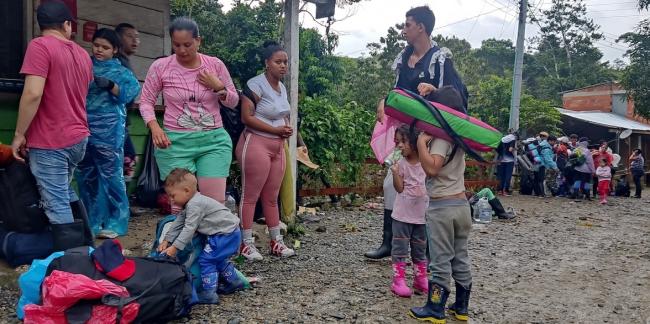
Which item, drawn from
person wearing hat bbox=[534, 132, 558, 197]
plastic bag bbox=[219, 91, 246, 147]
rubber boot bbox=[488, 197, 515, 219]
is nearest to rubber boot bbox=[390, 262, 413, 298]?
plastic bag bbox=[219, 91, 246, 147]

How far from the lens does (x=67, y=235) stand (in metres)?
3.41

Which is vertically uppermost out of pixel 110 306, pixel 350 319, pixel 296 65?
pixel 296 65

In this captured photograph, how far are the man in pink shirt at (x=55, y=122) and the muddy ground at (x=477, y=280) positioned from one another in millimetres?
542

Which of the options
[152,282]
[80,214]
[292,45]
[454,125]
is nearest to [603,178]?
[292,45]

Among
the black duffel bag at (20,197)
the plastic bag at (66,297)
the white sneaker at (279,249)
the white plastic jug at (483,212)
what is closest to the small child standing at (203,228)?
the plastic bag at (66,297)

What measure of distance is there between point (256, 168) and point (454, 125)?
5.60 ft

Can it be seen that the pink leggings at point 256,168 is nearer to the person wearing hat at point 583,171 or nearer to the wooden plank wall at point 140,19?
the wooden plank wall at point 140,19

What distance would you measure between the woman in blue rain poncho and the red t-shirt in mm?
659

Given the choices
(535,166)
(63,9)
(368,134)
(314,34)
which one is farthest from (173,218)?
(314,34)

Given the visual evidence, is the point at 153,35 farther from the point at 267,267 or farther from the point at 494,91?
the point at 494,91

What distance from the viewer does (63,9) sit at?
3354 mm

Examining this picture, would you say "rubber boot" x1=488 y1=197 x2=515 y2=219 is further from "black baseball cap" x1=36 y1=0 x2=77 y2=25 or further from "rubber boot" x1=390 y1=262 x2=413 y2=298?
"black baseball cap" x1=36 y1=0 x2=77 y2=25

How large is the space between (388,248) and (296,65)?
2.07 metres

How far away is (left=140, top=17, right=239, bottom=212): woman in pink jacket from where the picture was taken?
3.65 m
